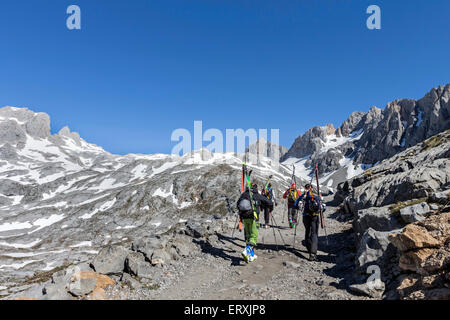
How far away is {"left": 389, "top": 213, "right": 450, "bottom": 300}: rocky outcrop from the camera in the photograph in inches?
238

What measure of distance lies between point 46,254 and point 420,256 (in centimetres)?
11335

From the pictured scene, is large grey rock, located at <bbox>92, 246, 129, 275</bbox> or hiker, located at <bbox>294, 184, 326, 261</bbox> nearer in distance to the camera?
large grey rock, located at <bbox>92, 246, 129, 275</bbox>

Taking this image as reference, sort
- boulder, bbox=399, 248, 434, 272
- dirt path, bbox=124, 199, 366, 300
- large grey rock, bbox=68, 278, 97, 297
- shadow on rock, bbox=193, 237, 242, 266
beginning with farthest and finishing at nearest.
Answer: shadow on rock, bbox=193, 237, 242, 266 → dirt path, bbox=124, 199, 366, 300 → large grey rock, bbox=68, 278, 97, 297 → boulder, bbox=399, 248, 434, 272

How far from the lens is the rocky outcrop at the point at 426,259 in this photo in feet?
19.9

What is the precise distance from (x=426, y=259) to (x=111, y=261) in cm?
1145

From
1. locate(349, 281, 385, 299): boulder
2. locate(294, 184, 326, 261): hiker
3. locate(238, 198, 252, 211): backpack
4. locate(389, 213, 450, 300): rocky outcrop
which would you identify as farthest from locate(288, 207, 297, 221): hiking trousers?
locate(349, 281, 385, 299): boulder

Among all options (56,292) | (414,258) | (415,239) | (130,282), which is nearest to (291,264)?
(414,258)

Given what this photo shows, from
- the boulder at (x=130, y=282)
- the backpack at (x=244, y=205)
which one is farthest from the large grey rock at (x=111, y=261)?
the backpack at (x=244, y=205)

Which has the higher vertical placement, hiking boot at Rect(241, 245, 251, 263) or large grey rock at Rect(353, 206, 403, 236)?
large grey rock at Rect(353, 206, 403, 236)

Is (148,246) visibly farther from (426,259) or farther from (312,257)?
(426,259)

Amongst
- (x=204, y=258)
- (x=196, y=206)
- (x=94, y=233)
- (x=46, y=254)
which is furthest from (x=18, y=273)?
(x=204, y=258)

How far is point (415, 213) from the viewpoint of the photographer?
34.1 ft

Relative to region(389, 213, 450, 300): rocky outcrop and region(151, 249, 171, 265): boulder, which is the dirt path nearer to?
region(151, 249, 171, 265): boulder

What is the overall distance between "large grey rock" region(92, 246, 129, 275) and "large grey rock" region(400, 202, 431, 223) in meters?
12.7
